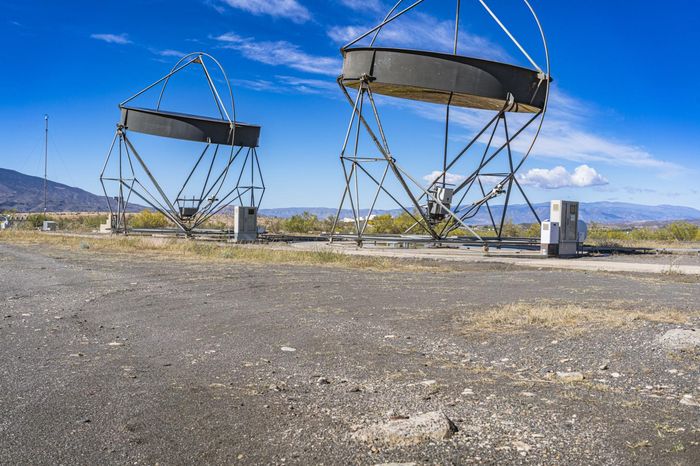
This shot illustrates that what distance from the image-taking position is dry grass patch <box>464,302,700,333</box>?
7715mm

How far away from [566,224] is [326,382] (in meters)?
20.3

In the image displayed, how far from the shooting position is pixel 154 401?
4.71 m

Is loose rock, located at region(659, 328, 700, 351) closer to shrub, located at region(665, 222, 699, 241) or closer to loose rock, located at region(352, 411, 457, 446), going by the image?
loose rock, located at region(352, 411, 457, 446)

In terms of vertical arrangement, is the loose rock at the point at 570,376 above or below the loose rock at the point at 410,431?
above

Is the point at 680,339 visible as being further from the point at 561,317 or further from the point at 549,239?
the point at 549,239

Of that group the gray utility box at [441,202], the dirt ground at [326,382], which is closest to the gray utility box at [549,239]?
the gray utility box at [441,202]

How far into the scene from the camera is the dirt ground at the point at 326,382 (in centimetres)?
380

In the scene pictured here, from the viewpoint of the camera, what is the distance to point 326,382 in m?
5.27

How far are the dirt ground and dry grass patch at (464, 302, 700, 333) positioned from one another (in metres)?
0.11

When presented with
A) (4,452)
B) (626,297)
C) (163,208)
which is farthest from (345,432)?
(163,208)

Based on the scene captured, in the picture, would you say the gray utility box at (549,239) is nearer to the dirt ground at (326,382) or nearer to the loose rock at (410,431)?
the dirt ground at (326,382)

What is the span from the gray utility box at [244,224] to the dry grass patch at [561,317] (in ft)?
71.4

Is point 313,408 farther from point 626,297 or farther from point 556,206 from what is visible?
point 556,206

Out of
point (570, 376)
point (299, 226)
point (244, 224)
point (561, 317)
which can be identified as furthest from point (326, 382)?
point (299, 226)
